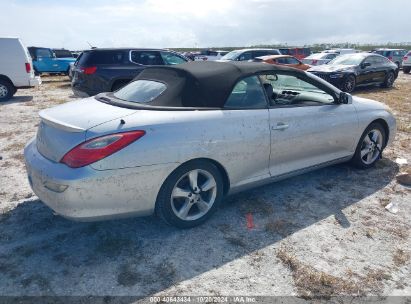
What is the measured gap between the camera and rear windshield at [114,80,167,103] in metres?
3.65

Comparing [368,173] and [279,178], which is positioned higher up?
[279,178]

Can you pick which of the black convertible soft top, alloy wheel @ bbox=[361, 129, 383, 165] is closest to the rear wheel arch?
the black convertible soft top

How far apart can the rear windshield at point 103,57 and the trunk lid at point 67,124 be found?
6.78 meters

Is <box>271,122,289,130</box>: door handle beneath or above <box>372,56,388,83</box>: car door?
above

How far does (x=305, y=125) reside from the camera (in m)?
4.13

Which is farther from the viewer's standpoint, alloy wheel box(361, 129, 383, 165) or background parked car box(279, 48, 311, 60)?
background parked car box(279, 48, 311, 60)

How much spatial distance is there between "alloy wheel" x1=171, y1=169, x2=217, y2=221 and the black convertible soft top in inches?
27.7

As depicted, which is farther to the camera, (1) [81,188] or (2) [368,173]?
(2) [368,173]

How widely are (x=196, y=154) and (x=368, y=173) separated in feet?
9.74

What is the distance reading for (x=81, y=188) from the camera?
9.41 feet

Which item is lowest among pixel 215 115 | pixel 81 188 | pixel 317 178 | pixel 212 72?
pixel 317 178

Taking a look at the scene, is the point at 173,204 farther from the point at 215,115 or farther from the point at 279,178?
the point at 279,178

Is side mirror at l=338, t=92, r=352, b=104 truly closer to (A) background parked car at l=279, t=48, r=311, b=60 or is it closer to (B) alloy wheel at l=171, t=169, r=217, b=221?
(B) alloy wheel at l=171, t=169, r=217, b=221

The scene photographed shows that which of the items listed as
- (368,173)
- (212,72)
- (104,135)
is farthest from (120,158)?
(368,173)
